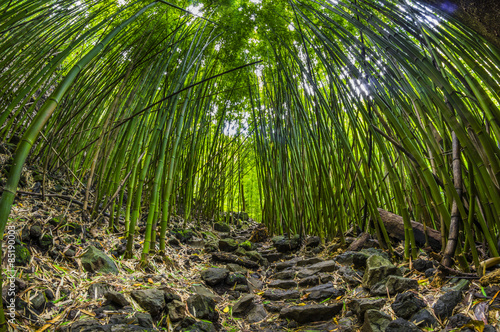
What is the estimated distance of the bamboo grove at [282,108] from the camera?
2.95 ft

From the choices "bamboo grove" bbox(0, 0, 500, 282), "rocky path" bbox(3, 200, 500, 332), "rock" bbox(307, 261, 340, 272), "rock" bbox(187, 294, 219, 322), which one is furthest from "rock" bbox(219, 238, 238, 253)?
"rock" bbox(187, 294, 219, 322)

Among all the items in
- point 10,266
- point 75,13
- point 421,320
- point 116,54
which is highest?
point 75,13

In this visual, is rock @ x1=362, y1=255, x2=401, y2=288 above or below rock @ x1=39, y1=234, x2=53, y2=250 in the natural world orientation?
below

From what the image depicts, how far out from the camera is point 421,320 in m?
0.75

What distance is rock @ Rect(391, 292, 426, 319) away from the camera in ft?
2.66

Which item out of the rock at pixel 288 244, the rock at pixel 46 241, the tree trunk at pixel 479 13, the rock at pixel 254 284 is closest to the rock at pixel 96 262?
the rock at pixel 46 241

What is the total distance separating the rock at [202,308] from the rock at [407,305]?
65 centimetres

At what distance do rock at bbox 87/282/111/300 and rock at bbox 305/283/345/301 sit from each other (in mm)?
852

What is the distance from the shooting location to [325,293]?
3.81ft

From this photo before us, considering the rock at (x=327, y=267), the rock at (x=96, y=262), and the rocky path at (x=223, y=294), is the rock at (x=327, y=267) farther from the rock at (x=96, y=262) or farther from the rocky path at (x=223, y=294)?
the rock at (x=96, y=262)

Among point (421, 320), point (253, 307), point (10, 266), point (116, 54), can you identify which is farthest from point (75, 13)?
point (421, 320)

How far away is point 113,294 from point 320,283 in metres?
0.96

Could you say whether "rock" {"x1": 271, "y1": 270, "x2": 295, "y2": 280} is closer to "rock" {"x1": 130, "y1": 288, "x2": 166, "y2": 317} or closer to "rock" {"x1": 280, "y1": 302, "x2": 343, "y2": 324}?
"rock" {"x1": 280, "y1": 302, "x2": 343, "y2": 324}

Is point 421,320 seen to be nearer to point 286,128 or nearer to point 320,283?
point 320,283
